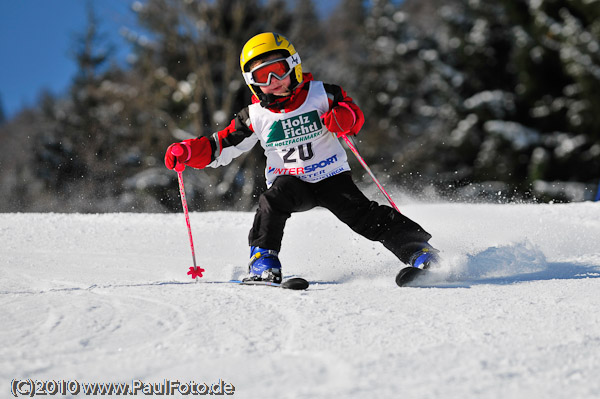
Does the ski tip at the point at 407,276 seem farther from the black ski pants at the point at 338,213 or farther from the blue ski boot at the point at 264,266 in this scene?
the blue ski boot at the point at 264,266

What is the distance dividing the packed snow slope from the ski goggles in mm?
1205

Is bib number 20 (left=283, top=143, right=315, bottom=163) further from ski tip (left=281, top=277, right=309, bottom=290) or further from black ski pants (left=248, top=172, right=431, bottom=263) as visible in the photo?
ski tip (left=281, top=277, right=309, bottom=290)

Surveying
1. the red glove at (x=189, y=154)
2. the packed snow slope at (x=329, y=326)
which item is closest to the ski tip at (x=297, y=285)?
the packed snow slope at (x=329, y=326)

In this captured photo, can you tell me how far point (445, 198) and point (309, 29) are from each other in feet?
38.4

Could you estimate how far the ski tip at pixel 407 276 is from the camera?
2.83 meters

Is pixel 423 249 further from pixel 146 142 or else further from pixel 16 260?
pixel 146 142

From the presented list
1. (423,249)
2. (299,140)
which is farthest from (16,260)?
(423,249)

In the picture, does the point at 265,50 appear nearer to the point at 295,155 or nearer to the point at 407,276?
the point at 295,155

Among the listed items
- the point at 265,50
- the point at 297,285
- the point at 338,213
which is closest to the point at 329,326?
the point at 297,285

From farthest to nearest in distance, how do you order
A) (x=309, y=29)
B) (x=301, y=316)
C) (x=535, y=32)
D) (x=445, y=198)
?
1. (x=535, y=32)
2. (x=309, y=29)
3. (x=445, y=198)
4. (x=301, y=316)

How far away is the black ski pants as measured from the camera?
3289 mm

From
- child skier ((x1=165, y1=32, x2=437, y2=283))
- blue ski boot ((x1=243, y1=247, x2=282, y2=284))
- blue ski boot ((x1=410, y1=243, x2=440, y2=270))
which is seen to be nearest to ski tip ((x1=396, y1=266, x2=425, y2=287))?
blue ski boot ((x1=410, y1=243, x2=440, y2=270))

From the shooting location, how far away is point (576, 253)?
386 cm

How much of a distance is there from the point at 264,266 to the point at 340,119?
94 centimetres
